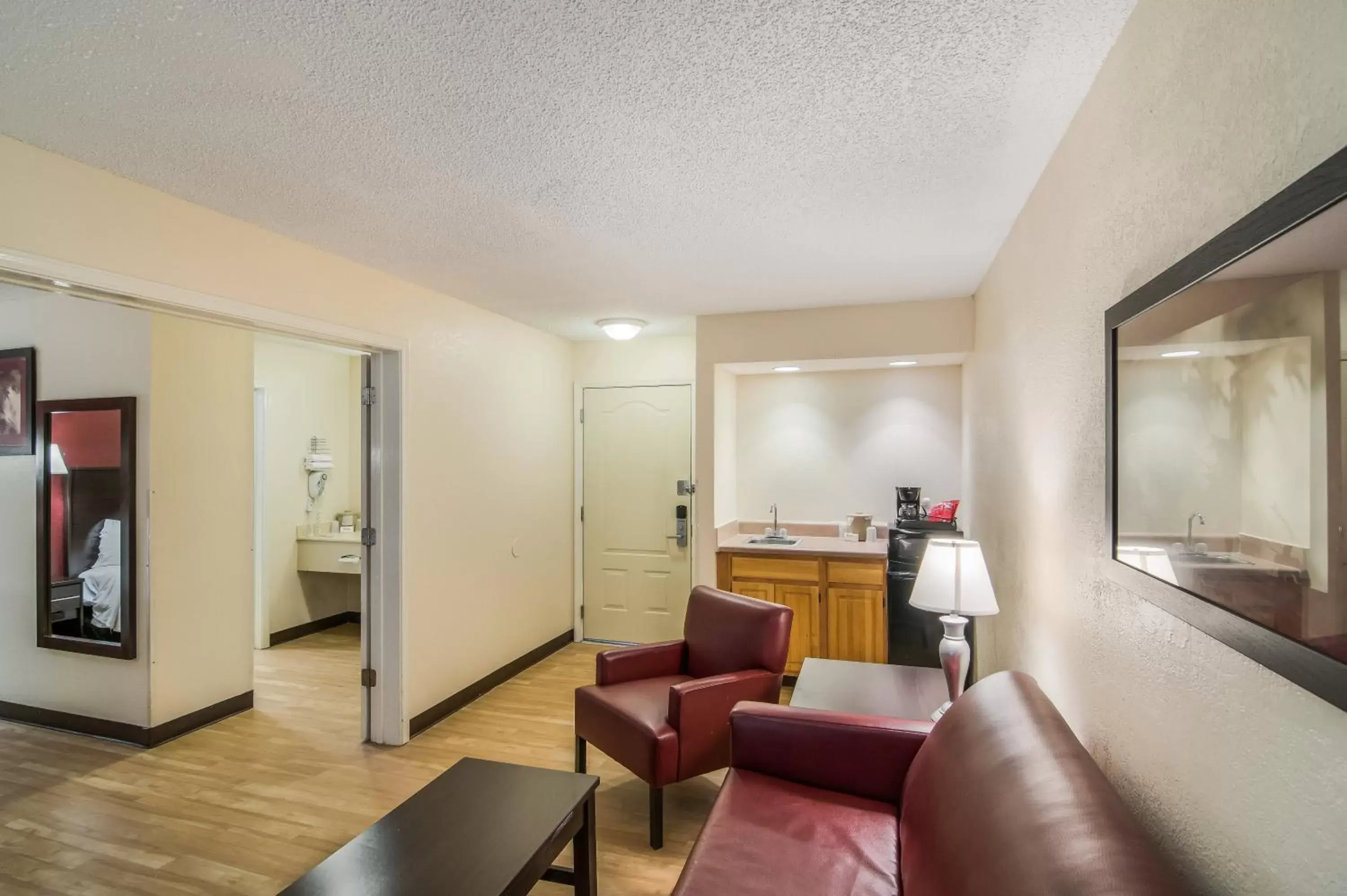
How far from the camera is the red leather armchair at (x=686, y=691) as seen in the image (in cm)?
242

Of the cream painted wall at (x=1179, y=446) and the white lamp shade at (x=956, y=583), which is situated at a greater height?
the cream painted wall at (x=1179, y=446)

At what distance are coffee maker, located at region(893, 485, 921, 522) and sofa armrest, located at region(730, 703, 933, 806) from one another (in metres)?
2.27

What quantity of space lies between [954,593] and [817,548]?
1834 millimetres

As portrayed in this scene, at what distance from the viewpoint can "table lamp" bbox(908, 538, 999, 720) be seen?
2.17 metres

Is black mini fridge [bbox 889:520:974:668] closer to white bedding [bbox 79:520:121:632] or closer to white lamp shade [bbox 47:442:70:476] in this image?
white bedding [bbox 79:520:121:632]

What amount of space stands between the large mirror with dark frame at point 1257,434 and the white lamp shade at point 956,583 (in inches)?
39.7

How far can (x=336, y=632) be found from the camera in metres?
5.53

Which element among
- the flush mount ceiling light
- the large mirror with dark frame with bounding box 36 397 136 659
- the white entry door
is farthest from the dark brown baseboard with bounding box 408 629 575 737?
A: the flush mount ceiling light

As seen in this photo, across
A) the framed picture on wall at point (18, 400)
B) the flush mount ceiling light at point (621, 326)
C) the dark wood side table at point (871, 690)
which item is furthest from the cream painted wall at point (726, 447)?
the framed picture on wall at point (18, 400)

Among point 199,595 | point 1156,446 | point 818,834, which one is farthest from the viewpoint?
point 199,595

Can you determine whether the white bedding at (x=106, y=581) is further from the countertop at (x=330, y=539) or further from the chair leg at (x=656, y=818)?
the chair leg at (x=656, y=818)

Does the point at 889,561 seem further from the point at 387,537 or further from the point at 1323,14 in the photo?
the point at 1323,14

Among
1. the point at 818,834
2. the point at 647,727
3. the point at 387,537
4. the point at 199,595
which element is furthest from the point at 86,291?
the point at 818,834

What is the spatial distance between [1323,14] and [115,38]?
7.09 feet
